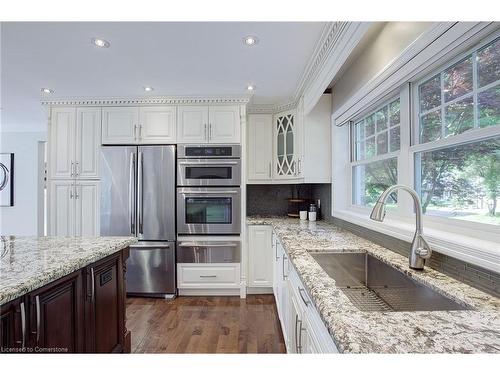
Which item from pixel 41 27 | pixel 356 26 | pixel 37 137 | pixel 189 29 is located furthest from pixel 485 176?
pixel 37 137

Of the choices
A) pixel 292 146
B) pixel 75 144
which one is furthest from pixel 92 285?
pixel 292 146

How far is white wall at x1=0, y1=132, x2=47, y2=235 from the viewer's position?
15.8 feet

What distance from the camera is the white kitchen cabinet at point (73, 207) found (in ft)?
10.5

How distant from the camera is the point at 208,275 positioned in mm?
3131

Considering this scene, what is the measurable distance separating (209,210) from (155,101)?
1.49 metres

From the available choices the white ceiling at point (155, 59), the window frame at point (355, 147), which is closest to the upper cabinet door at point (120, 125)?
the white ceiling at point (155, 59)

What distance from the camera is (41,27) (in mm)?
1821

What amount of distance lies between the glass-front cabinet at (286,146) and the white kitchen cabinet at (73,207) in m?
2.32

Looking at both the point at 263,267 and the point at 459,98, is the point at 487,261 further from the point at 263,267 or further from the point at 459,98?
the point at 263,267

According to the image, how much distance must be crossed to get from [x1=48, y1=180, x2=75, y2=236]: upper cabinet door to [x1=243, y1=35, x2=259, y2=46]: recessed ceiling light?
107 inches

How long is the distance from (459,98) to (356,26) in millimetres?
667

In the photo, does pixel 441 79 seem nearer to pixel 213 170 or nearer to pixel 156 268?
pixel 213 170

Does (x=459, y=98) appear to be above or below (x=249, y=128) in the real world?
below
